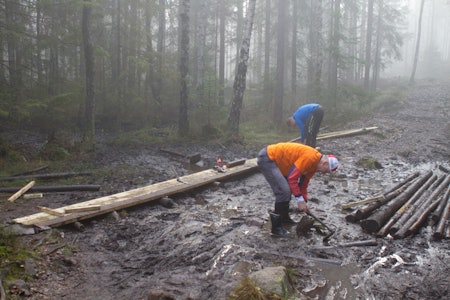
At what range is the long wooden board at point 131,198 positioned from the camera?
21.0 ft

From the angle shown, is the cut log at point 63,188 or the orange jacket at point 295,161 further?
the cut log at point 63,188

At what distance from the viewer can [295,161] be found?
6324 mm

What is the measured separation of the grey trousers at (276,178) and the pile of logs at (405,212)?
155 centimetres

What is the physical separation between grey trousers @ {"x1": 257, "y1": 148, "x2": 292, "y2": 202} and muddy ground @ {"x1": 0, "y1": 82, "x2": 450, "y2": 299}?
72 cm

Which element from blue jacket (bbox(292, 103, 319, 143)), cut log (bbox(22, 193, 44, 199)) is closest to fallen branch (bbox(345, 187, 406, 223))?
blue jacket (bbox(292, 103, 319, 143))

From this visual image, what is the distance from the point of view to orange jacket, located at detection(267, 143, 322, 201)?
603cm

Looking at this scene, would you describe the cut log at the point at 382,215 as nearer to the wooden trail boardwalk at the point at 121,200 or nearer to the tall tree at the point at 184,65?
the wooden trail boardwalk at the point at 121,200

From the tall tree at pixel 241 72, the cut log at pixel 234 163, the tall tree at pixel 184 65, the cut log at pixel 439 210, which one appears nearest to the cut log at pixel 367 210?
the cut log at pixel 439 210

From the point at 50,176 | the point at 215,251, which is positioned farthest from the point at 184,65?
the point at 215,251

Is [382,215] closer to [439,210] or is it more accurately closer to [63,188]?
[439,210]

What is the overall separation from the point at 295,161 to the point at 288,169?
337 mm

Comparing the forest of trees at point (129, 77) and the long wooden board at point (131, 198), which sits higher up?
the forest of trees at point (129, 77)

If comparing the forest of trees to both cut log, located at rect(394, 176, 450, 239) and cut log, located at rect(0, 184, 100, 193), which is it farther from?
cut log, located at rect(394, 176, 450, 239)

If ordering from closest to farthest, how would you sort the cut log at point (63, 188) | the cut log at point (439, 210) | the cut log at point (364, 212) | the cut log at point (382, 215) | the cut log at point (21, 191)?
the cut log at point (382, 215) < the cut log at point (439, 210) < the cut log at point (364, 212) < the cut log at point (21, 191) < the cut log at point (63, 188)
